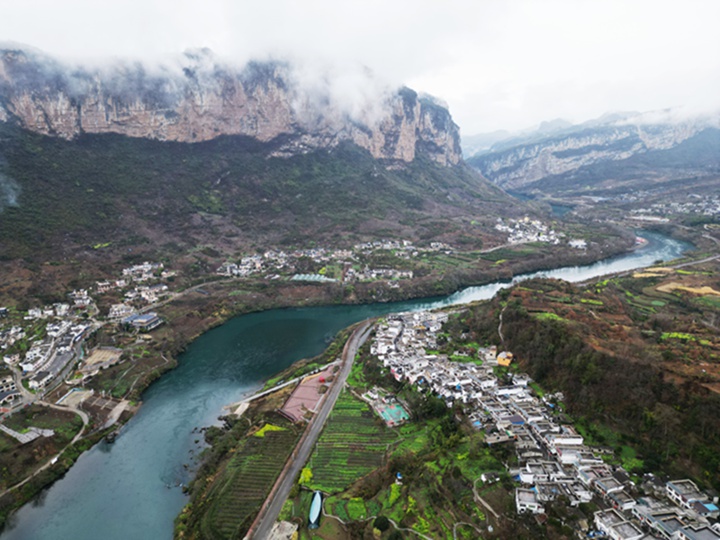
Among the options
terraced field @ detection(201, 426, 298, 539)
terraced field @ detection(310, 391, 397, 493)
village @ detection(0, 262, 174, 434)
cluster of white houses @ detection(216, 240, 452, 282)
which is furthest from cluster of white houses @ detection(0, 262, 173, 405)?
terraced field @ detection(310, 391, 397, 493)

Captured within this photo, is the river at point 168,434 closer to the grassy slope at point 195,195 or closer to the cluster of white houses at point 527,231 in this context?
the grassy slope at point 195,195

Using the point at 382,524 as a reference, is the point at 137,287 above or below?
above

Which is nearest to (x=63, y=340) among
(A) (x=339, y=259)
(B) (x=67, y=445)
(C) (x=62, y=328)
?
(C) (x=62, y=328)

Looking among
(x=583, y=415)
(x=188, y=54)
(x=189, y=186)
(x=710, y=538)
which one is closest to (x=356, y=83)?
(x=188, y=54)

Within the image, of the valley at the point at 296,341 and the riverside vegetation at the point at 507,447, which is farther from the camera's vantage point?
the valley at the point at 296,341

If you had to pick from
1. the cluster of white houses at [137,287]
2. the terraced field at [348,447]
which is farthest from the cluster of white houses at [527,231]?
the terraced field at [348,447]

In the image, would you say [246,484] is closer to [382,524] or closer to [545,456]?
[382,524]
